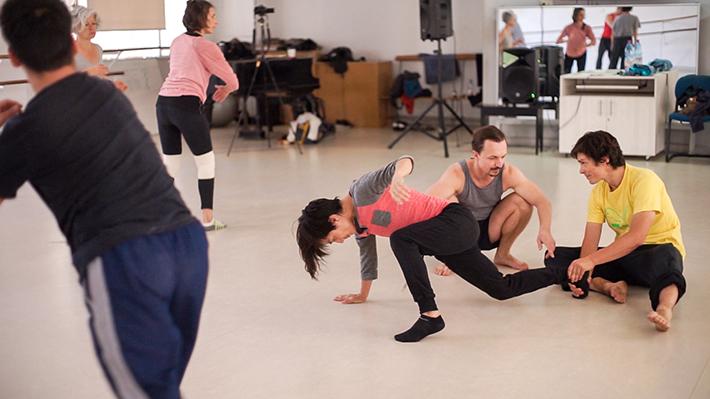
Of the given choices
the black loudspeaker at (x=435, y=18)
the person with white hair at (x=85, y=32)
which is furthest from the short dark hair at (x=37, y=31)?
the black loudspeaker at (x=435, y=18)

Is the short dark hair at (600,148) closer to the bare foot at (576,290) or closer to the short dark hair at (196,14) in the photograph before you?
the bare foot at (576,290)

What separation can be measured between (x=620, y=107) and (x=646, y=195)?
4325mm

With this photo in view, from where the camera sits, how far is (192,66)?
5.37m

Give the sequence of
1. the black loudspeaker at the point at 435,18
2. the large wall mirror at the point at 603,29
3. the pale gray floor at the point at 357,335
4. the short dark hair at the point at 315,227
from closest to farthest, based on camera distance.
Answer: the pale gray floor at the point at 357,335 → the short dark hair at the point at 315,227 → the large wall mirror at the point at 603,29 → the black loudspeaker at the point at 435,18

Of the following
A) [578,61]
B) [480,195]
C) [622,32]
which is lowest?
[480,195]

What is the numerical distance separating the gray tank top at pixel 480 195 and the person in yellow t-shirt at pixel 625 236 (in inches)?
17.4

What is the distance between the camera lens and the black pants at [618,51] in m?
8.21

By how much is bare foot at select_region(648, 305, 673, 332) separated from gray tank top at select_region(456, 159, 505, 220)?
3.37 feet

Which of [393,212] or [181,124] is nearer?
[393,212]

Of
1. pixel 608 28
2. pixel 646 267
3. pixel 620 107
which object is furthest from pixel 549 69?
pixel 646 267

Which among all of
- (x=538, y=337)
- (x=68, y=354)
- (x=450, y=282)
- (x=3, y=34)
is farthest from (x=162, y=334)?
(x=450, y=282)

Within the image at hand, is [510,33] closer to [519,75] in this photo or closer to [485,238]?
[519,75]

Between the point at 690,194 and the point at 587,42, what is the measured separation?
2500mm

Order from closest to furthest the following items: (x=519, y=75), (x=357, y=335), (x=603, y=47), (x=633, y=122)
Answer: (x=357, y=335)
(x=633, y=122)
(x=603, y=47)
(x=519, y=75)
